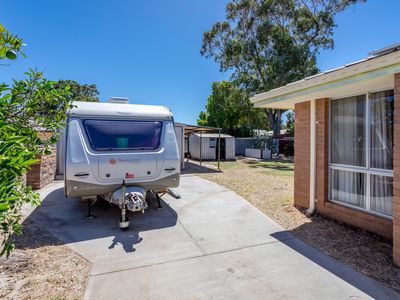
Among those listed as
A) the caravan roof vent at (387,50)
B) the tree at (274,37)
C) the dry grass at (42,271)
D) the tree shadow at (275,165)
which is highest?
the tree at (274,37)

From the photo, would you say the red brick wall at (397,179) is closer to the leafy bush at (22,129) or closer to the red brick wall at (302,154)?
the red brick wall at (302,154)

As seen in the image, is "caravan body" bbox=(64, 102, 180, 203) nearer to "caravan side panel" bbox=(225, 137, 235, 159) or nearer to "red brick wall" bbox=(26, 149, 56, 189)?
"red brick wall" bbox=(26, 149, 56, 189)

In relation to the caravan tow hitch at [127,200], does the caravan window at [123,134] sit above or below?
above

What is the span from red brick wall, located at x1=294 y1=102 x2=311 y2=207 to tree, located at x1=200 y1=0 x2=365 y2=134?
13.9m

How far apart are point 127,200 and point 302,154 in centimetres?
420

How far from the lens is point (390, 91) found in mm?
3900

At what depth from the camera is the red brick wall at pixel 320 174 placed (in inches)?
165

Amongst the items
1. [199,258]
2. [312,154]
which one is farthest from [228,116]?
[199,258]

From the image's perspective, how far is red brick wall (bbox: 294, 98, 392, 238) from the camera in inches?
165

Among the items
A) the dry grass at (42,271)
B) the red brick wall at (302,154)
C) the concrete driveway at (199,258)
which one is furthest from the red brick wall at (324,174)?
the dry grass at (42,271)

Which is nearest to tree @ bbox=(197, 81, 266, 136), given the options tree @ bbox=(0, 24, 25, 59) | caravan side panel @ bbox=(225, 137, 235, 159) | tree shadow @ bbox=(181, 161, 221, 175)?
caravan side panel @ bbox=(225, 137, 235, 159)

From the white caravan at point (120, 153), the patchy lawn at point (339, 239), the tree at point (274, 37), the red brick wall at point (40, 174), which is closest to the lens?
the patchy lawn at point (339, 239)

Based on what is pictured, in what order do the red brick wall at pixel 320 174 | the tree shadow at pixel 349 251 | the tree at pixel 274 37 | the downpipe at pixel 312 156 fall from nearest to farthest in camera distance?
the tree shadow at pixel 349 251, the red brick wall at pixel 320 174, the downpipe at pixel 312 156, the tree at pixel 274 37

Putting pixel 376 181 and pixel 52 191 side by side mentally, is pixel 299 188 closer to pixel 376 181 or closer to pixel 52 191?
pixel 376 181
